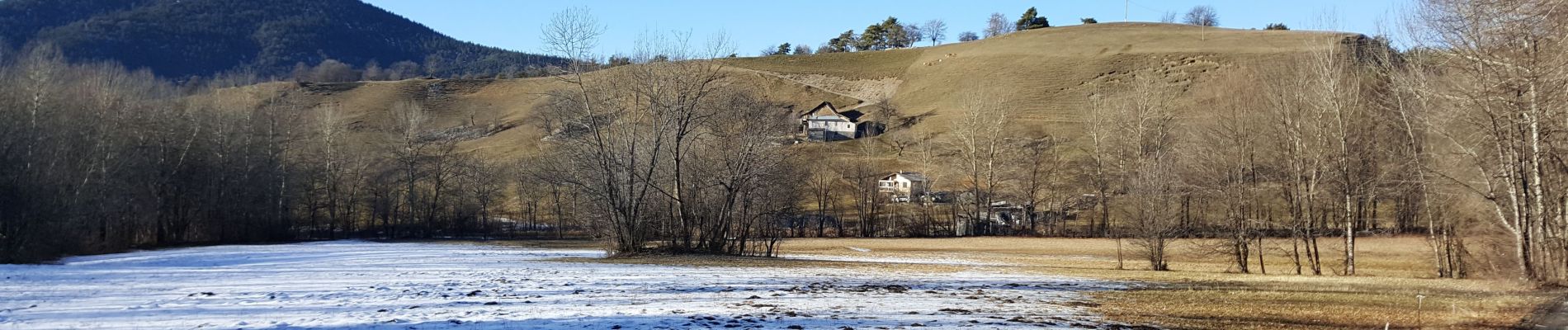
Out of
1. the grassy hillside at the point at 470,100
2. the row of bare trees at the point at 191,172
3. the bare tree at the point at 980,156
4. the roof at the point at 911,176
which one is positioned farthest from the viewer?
the grassy hillside at the point at 470,100

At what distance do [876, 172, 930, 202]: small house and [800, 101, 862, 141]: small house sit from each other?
114 ft

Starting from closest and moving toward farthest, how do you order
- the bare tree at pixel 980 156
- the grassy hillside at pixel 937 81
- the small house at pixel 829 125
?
the bare tree at pixel 980 156, the grassy hillside at pixel 937 81, the small house at pixel 829 125

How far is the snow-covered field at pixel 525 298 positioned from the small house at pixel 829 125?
99.1m

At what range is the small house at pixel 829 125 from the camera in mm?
122062

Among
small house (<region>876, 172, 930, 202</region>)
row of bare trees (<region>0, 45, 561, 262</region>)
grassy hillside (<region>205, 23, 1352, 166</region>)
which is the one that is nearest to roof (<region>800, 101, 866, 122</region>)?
grassy hillside (<region>205, 23, 1352, 166</region>)

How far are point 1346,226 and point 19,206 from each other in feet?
136

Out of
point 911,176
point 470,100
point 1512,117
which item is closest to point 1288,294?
point 1512,117

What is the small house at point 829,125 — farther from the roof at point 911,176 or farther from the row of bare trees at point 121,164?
the row of bare trees at point 121,164

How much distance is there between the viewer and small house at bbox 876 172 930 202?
77.1 meters

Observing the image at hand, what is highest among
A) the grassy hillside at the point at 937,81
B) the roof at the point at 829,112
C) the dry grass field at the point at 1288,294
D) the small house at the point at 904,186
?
the grassy hillside at the point at 937,81

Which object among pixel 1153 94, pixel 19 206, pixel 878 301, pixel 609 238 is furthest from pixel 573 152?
pixel 1153 94

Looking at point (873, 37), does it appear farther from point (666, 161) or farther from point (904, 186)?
point (666, 161)

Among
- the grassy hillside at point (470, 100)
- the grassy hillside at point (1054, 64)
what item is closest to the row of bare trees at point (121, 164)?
the grassy hillside at point (470, 100)

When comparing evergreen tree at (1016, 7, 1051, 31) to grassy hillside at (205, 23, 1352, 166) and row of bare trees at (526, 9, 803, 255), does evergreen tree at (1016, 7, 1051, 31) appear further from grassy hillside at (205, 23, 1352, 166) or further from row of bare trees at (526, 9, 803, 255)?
row of bare trees at (526, 9, 803, 255)
